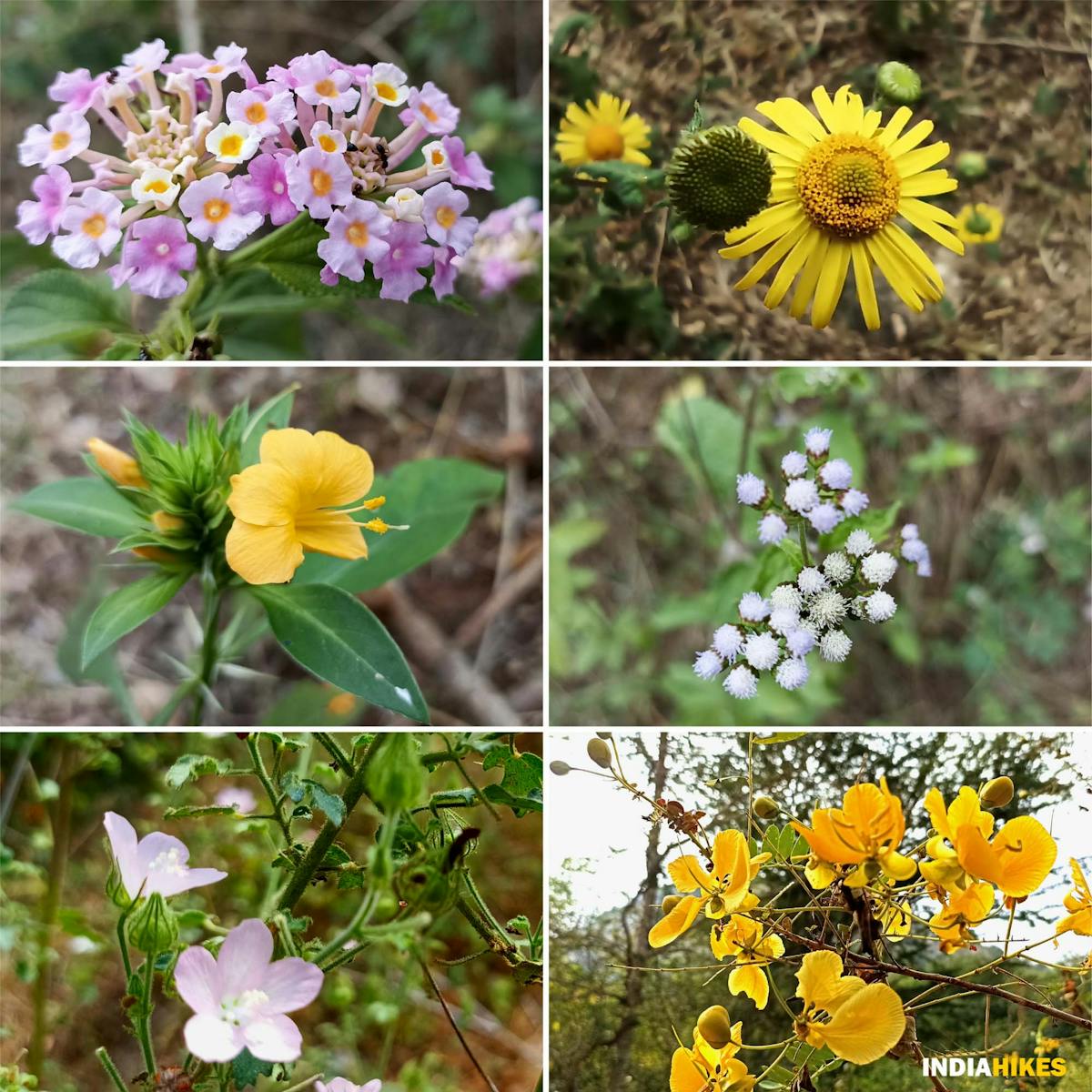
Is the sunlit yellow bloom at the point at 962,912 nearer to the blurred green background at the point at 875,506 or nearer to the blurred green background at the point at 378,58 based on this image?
the blurred green background at the point at 875,506

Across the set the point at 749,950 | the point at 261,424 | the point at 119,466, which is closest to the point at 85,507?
the point at 119,466

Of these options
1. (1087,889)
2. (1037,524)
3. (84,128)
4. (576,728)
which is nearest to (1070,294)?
(1037,524)

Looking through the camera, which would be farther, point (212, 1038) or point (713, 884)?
point (713, 884)

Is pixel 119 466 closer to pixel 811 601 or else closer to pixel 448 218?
pixel 448 218

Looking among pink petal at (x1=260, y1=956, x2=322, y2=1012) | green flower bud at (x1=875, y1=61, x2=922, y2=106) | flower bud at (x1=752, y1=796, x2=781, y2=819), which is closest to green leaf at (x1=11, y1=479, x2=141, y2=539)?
pink petal at (x1=260, y1=956, x2=322, y2=1012)

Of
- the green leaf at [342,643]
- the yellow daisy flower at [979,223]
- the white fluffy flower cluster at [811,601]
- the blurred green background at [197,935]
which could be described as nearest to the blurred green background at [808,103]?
the yellow daisy flower at [979,223]

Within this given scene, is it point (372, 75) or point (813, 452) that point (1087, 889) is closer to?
point (813, 452)
